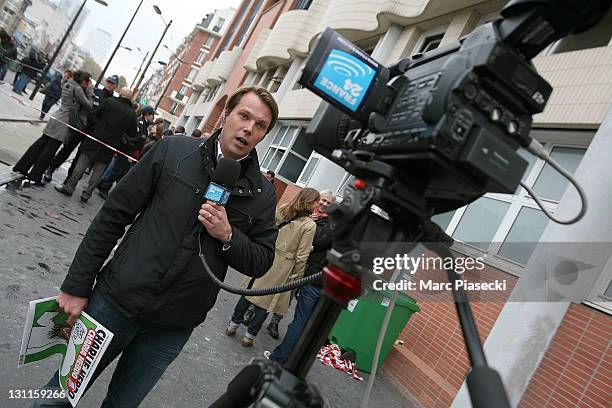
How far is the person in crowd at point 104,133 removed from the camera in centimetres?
721

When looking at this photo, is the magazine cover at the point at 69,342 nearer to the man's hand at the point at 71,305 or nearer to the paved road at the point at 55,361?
→ the man's hand at the point at 71,305

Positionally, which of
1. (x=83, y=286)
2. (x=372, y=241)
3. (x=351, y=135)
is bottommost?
(x=83, y=286)

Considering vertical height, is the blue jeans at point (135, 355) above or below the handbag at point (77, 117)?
below

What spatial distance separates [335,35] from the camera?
3.55 ft

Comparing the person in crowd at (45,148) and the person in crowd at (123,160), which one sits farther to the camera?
the person in crowd at (123,160)

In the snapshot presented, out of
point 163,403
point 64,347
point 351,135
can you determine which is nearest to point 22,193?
point 163,403

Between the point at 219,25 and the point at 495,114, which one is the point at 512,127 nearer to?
the point at 495,114

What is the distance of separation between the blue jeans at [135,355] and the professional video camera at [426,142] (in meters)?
1.11

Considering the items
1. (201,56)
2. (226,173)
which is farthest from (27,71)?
(201,56)

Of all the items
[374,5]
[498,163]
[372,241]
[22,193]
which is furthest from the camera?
[374,5]

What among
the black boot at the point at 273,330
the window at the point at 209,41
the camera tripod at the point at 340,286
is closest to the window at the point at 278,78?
the black boot at the point at 273,330

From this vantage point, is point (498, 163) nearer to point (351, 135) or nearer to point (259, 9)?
point (351, 135)

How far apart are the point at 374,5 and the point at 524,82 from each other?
1208 cm

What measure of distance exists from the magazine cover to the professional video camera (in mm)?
987
